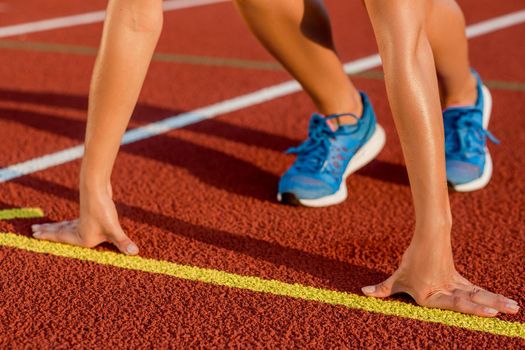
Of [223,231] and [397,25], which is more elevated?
[397,25]

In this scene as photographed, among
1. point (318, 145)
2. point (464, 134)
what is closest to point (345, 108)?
point (318, 145)

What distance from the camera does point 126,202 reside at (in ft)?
10.6

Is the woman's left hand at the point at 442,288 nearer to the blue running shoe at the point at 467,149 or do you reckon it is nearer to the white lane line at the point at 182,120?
the blue running shoe at the point at 467,149

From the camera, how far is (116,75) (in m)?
2.65

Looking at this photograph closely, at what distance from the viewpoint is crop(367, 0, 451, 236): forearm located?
2.30 meters

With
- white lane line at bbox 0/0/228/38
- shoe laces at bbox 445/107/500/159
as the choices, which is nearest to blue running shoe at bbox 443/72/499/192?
shoe laces at bbox 445/107/500/159

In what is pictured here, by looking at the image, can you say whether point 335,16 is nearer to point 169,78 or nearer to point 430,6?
point 169,78

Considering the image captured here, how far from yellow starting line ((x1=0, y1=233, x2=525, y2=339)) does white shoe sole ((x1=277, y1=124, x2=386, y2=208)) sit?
0.69m

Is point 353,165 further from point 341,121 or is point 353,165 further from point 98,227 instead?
point 98,227

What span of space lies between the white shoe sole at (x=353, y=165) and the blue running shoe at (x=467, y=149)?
0.98 ft

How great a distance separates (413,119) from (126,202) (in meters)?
1.35

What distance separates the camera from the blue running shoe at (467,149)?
11.1ft

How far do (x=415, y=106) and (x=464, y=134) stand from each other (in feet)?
4.17

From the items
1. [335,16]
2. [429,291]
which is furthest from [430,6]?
[335,16]
